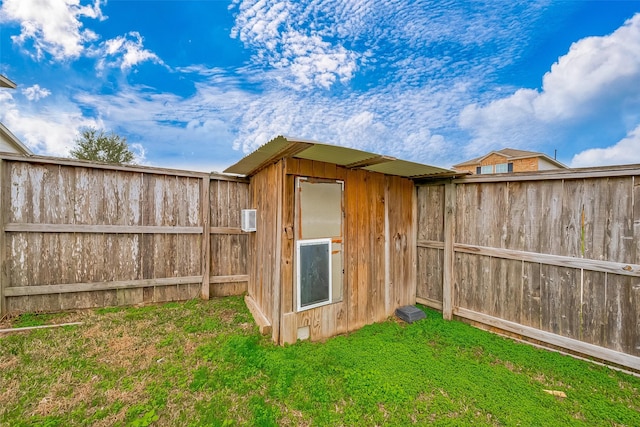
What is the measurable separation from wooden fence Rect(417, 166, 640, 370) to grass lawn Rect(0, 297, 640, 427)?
Answer: 35cm

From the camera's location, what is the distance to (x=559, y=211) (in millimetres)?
2773

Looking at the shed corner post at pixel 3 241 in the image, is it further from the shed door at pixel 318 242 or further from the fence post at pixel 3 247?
the shed door at pixel 318 242

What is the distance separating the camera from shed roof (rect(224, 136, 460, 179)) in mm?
2242

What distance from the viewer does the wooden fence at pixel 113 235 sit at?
3.13m

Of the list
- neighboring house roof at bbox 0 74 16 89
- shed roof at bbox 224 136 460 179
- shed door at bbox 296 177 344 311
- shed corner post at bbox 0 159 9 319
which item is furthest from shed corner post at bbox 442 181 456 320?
neighboring house roof at bbox 0 74 16 89

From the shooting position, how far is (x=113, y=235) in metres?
3.56

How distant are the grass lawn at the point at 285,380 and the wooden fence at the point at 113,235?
55 cm

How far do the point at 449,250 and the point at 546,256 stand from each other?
1.11 m

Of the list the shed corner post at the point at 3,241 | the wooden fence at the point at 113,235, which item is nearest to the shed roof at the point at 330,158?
the wooden fence at the point at 113,235

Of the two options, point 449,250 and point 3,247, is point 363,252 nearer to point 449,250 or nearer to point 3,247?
point 449,250

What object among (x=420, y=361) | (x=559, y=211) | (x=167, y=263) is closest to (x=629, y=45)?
(x=559, y=211)

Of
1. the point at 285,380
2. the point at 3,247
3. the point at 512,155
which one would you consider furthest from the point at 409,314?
the point at 512,155

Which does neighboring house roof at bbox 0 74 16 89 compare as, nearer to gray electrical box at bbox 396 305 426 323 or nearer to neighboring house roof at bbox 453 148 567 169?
gray electrical box at bbox 396 305 426 323

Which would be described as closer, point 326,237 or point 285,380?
point 285,380
